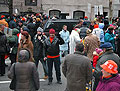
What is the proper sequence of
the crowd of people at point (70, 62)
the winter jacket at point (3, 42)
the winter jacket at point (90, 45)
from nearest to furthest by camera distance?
the crowd of people at point (70, 62)
the winter jacket at point (90, 45)
the winter jacket at point (3, 42)

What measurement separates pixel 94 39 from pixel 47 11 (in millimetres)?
20635

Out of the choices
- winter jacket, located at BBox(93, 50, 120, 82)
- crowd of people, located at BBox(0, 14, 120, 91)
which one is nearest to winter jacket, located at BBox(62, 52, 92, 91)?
crowd of people, located at BBox(0, 14, 120, 91)

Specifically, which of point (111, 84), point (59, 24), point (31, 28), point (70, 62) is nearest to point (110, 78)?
point (111, 84)

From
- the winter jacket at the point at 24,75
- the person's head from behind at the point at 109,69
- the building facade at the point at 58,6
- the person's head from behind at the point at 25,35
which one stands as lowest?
the winter jacket at the point at 24,75

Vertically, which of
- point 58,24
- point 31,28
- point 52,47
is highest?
point 58,24

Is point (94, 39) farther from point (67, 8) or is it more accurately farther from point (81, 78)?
point (67, 8)

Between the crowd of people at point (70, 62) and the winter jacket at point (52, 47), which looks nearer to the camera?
the crowd of people at point (70, 62)

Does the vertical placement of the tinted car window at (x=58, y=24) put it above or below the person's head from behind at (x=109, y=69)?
above

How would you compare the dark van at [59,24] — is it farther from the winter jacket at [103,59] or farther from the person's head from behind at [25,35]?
the winter jacket at [103,59]

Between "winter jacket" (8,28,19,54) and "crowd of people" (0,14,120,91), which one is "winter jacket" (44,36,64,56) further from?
"winter jacket" (8,28,19,54)

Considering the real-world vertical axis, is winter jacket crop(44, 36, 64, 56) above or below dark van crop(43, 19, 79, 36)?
below

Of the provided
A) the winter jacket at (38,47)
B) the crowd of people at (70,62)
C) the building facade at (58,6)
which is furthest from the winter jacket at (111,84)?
the building facade at (58,6)

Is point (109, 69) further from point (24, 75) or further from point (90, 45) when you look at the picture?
point (90, 45)

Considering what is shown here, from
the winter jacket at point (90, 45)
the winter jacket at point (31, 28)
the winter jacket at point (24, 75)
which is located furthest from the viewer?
the winter jacket at point (31, 28)
